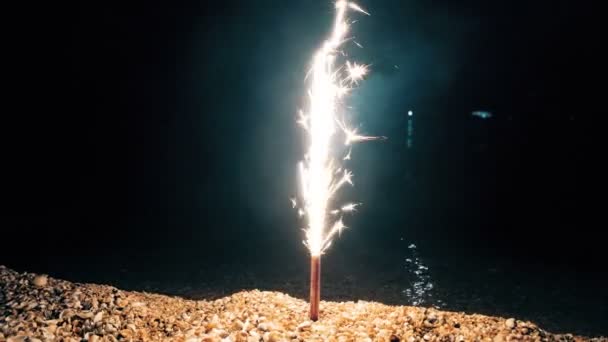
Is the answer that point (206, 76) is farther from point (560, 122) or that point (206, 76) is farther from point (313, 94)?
point (560, 122)

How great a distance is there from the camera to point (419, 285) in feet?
35.6

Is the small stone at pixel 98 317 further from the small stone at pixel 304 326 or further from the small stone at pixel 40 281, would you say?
the small stone at pixel 304 326

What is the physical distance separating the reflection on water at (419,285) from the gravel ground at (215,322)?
3.79m

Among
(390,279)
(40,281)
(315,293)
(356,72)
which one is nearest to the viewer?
(356,72)

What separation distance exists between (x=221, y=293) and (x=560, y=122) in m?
42.2

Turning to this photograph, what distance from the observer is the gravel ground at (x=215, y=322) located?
5.04m

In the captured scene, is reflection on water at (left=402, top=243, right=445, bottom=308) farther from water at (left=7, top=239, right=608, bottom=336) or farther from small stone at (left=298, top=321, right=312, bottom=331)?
small stone at (left=298, top=321, right=312, bottom=331)

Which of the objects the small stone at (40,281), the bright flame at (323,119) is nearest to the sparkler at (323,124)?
the bright flame at (323,119)

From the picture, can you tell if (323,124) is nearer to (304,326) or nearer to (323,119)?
(323,119)

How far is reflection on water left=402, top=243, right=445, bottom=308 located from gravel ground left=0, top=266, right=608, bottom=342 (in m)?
3.79

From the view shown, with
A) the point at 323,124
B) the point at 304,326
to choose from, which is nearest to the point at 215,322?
the point at 304,326

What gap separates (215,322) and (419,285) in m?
6.70

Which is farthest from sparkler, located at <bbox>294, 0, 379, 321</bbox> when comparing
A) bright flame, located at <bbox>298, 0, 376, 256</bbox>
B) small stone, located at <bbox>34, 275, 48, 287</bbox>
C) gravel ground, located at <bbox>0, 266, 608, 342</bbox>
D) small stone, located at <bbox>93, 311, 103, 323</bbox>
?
small stone, located at <bbox>34, 275, 48, 287</bbox>

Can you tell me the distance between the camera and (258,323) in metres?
5.41
